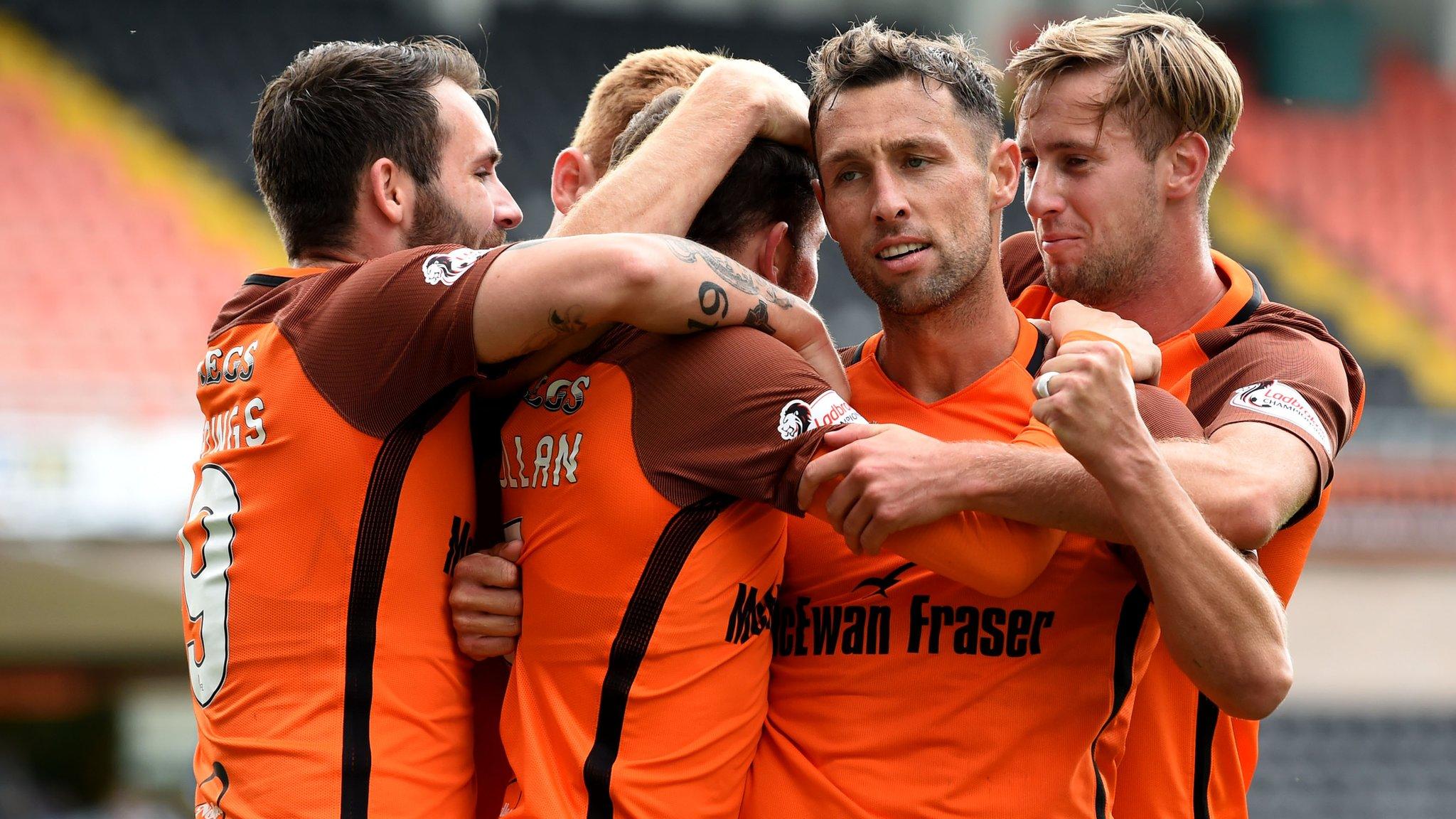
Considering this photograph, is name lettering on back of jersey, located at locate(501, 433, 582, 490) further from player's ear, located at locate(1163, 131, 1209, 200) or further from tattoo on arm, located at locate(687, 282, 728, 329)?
player's ear, located at locate(1163, 131, 1209, 200)

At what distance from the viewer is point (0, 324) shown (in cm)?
1263

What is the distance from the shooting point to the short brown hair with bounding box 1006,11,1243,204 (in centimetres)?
377

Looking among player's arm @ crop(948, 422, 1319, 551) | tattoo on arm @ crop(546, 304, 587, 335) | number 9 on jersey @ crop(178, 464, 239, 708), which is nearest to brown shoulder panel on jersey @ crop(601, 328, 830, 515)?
tattoo on arm @ crop(546, 304, 587, 335)

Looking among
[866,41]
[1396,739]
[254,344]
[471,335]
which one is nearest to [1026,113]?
[866,41]

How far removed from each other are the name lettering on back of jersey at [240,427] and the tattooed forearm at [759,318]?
1.03 metres

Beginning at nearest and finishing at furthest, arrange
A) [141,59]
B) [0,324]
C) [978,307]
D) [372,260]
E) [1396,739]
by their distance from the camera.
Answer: [372,260] → [978,307] → [0,324] → [1396,739] → [141,59]

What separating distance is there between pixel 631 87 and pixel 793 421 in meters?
1.70

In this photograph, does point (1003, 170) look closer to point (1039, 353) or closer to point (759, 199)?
point (1039, 353)

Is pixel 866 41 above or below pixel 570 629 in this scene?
Result: above

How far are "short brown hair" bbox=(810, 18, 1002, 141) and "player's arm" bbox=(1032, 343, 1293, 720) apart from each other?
0.78 metres

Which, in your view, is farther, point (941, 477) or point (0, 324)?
point (0, 324)

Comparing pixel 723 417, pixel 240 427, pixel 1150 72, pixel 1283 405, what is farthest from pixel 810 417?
pixel 1150 72

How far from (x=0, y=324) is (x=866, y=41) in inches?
446

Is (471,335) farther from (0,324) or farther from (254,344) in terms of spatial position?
(0,324)
